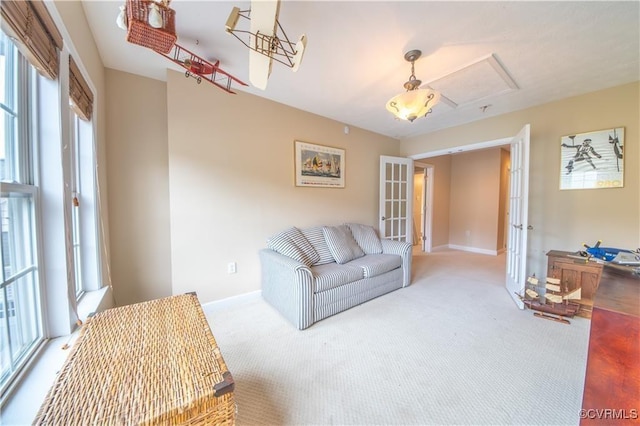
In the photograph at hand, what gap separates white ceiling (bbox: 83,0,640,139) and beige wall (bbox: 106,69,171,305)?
0.86ft

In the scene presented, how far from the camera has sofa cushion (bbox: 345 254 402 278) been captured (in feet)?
8.47

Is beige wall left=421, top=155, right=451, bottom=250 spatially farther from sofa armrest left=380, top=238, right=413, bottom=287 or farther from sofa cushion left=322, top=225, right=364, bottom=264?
sofa cushion left=322, top=225, right=364, bottom=264

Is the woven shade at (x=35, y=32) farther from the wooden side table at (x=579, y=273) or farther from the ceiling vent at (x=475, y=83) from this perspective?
the wooden side table at (x=579, y=273)

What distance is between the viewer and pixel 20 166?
1012 millimetres

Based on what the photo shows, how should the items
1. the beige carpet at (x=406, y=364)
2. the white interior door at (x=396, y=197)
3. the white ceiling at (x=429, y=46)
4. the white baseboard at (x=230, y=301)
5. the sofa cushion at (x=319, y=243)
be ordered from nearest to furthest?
1. the beige carpet at (x=406, y=364)
2. the white ceiling at (x=429, y=46)
3. the white baseboard at (x=230, y=301)
4. the sofa cushion at (x=319, y=243)
5. the white interior door at (x=396, y=197)

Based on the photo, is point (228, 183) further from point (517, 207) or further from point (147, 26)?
point (517, 207)

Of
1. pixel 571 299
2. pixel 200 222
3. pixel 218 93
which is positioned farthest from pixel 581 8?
pixel 200 222

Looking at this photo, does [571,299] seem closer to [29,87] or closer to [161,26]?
[161,26]

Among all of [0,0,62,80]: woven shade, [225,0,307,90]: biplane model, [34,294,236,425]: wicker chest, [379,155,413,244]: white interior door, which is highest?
[225,0,307,90]: biplane model

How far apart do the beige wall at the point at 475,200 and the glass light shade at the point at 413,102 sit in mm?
4189

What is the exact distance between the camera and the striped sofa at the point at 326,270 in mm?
2117

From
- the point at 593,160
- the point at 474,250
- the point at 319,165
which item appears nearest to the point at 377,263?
the point at 319,165

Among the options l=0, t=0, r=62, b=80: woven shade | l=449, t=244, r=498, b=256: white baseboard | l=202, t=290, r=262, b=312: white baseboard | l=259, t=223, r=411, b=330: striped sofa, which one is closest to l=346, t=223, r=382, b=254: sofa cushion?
l=259, t=223, r=411, b=330: striped sofa

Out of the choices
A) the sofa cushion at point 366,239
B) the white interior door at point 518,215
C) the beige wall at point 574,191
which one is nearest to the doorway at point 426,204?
the beige wall at point 574,191
